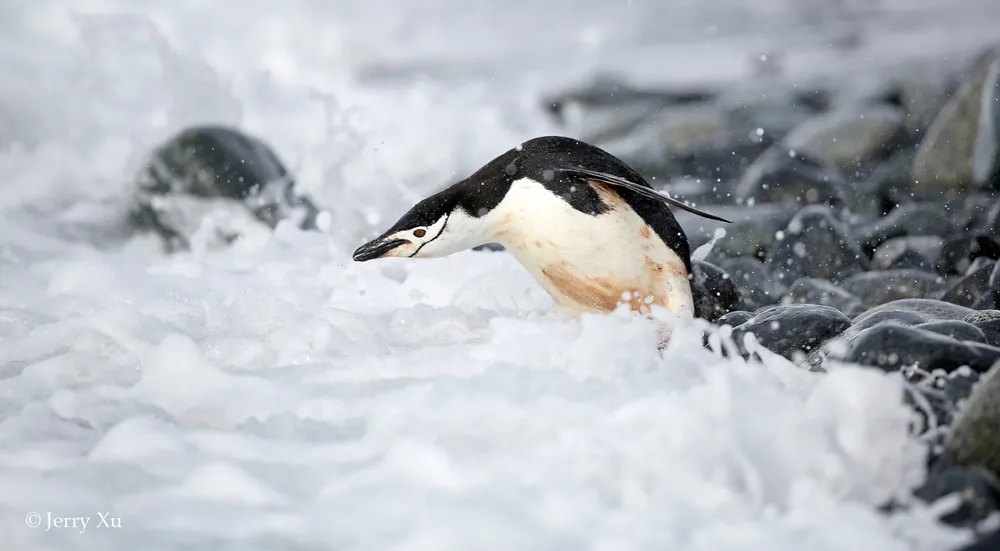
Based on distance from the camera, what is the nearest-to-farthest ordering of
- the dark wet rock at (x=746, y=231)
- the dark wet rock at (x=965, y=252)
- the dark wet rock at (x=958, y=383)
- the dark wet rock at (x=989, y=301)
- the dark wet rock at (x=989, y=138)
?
the dark wet rock at (x=958, y=383) < the dark wet rock at (x=989, y=301) < the dark wet rock at (x=965, y=252) < the dark wet rock at (x=746, y=231) < the dark wet rock at (x=989, y=138)

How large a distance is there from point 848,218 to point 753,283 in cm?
173

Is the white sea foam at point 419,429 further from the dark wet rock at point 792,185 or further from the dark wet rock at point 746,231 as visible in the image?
the dark wet rock at point 792,185

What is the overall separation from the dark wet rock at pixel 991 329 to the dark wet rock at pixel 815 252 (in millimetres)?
1534

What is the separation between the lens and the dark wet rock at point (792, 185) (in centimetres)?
596

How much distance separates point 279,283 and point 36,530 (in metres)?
2.24

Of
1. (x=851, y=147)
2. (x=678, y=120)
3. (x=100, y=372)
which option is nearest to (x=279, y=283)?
(x=100, y=372)

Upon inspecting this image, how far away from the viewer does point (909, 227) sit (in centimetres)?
500

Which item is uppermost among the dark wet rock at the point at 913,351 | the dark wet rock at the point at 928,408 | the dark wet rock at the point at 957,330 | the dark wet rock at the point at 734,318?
the dark wet rock at the point at 734,318

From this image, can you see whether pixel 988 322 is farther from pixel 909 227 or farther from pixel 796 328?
pixel 909 227

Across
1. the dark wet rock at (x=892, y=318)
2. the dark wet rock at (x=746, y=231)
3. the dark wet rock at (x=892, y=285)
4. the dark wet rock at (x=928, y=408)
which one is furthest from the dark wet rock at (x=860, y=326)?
the dark wet rock at (x=746, y=231)

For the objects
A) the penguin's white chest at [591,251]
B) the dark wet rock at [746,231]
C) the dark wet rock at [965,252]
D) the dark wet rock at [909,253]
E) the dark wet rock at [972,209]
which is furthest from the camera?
the dark wet rock at [972,209]

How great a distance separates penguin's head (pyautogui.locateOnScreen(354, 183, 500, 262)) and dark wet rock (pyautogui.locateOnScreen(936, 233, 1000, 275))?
236 centimetres

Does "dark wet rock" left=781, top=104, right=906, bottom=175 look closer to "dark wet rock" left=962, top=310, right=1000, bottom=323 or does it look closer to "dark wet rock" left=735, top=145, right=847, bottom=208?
"dark wet rock" left=735, top=145, right=847, bottom=208

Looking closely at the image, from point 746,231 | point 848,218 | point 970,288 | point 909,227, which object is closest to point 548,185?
point 970,288
